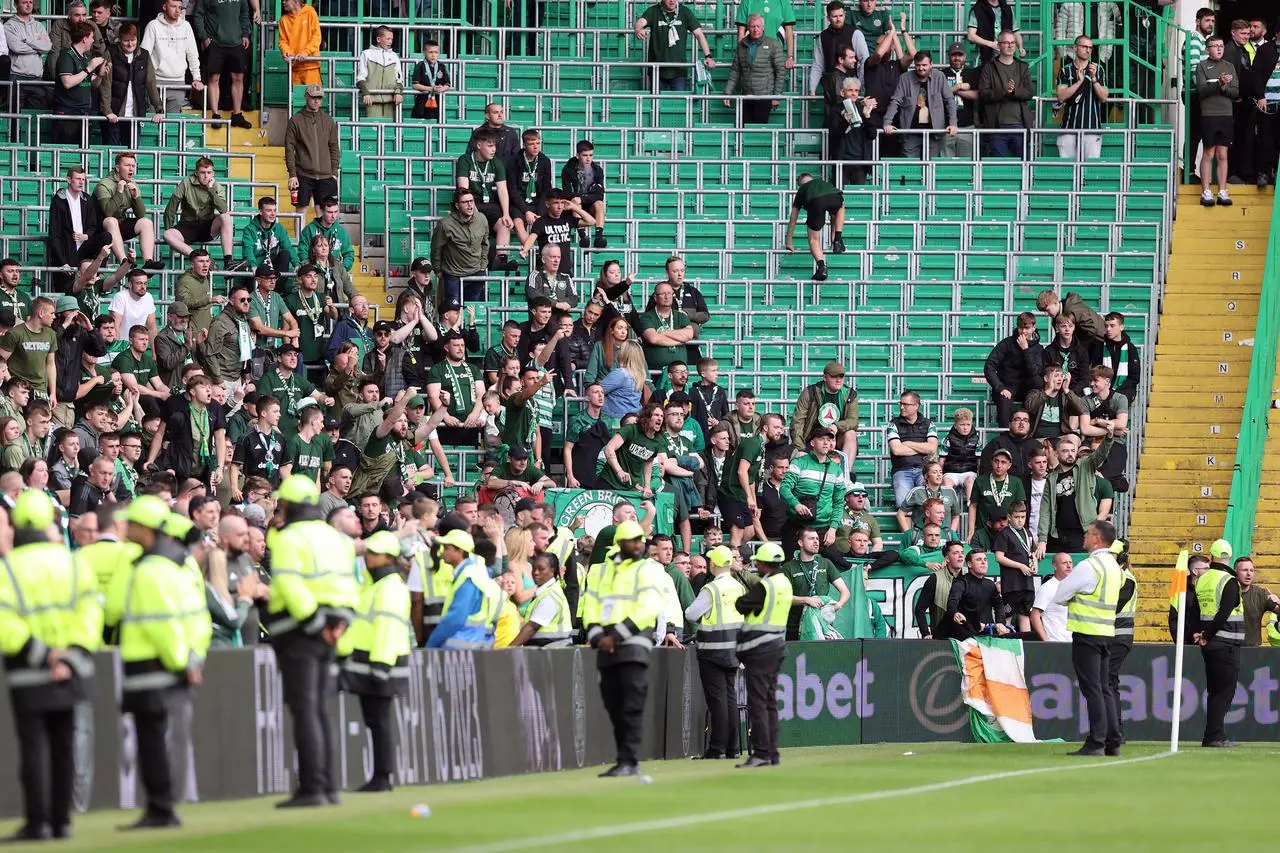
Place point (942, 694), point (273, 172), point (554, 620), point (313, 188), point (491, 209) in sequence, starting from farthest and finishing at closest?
point (273, 172), point (313, 188), point (491, 209), point (942, 694), point (554, 620)

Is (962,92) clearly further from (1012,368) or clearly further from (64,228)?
(64,228)

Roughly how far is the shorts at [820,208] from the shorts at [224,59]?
24.7ft

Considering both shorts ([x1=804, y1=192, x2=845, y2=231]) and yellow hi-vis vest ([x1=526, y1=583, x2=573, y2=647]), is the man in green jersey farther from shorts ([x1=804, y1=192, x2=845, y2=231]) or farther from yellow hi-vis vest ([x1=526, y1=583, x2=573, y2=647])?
yellow hi-vis vest ([x1=526, y1=583, x2=573, y2=647])

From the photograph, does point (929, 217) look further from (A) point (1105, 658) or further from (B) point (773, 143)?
(A) point (1105, 658)

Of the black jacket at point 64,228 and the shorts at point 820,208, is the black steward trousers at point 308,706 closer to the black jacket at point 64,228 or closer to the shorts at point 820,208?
the black jacket at point 64,228

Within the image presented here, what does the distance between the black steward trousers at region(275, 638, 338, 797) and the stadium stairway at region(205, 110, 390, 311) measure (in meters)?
14.9

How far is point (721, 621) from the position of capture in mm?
20922

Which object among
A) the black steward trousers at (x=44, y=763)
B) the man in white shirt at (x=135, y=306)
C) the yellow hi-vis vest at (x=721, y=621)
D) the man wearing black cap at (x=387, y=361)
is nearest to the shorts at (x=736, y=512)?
the man wearing black cap at (x=387, y=361)

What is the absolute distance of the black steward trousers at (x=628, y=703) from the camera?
60.3ft

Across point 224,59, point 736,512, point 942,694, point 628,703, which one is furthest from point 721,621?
point 224,59

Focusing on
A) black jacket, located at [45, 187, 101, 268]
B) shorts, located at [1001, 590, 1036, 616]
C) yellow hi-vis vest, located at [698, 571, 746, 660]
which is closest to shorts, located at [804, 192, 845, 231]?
shorts, located at [1001, 590, 1036, 616]

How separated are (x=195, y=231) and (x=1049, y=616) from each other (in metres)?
10.7

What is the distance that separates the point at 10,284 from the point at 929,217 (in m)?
12.3

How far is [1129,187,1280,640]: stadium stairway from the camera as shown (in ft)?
92.5
